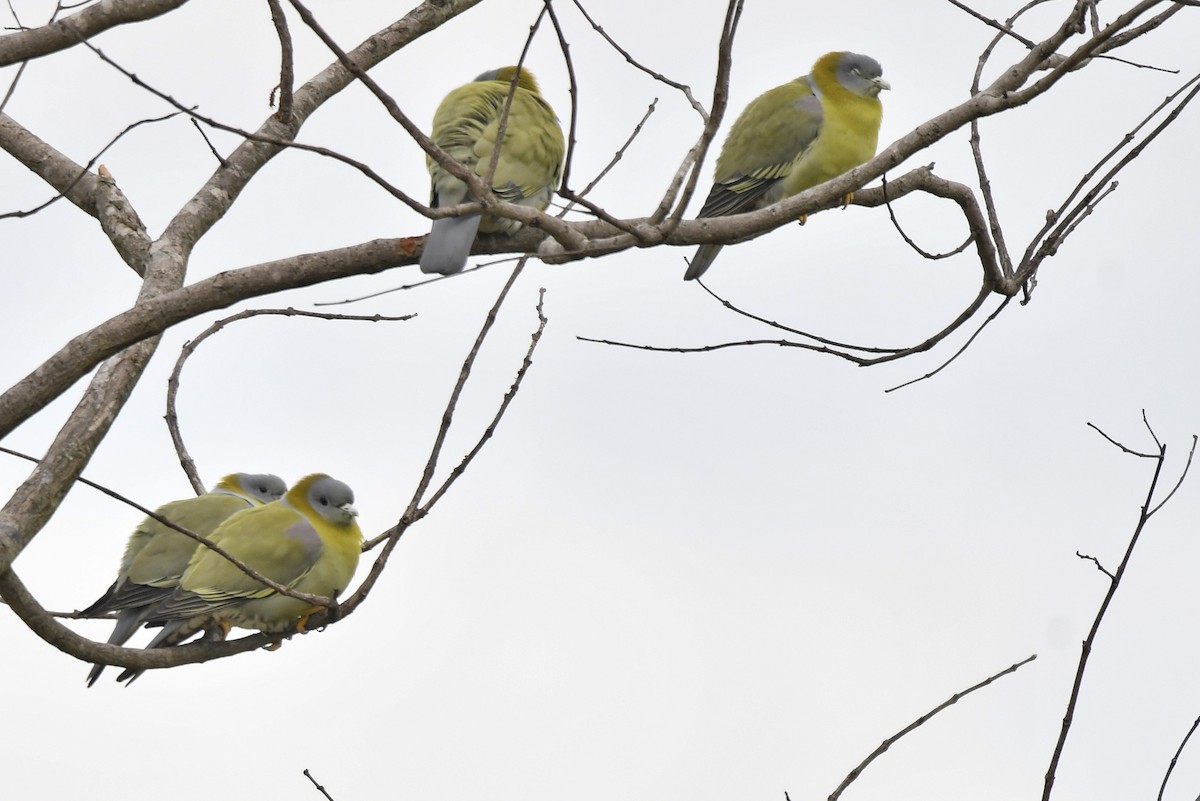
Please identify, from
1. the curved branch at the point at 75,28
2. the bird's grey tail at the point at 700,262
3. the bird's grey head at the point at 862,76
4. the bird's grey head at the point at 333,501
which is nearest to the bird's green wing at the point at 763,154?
the bird's grey head at the point at 862,76

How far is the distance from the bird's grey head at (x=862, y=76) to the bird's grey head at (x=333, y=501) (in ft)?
9.25

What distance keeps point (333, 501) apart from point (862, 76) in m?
2.96

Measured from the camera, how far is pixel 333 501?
15.9 feet

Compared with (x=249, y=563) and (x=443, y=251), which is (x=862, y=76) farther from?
(x=249, y=563)

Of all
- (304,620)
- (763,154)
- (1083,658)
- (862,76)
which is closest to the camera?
(1083,658)

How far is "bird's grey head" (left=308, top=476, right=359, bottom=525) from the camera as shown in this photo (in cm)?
482

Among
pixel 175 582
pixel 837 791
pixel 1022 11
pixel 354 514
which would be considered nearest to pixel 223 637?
pixel 175 582

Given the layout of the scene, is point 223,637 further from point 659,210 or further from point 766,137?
point 766,137

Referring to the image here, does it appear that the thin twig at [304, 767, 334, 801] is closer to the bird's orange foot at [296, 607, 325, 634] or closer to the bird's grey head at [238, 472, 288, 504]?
the bird's orange foot at [296, 607, 325, 634]

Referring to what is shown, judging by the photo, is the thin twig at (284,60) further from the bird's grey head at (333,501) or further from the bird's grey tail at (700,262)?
the bird's grey tail at (700,262)

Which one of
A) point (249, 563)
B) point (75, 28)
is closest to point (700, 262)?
point (249, 563)

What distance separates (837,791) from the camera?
246cm

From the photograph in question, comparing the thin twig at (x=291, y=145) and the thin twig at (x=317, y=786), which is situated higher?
the thin twig at (x=291, y=145)

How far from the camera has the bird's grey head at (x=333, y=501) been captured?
15.8 ft
